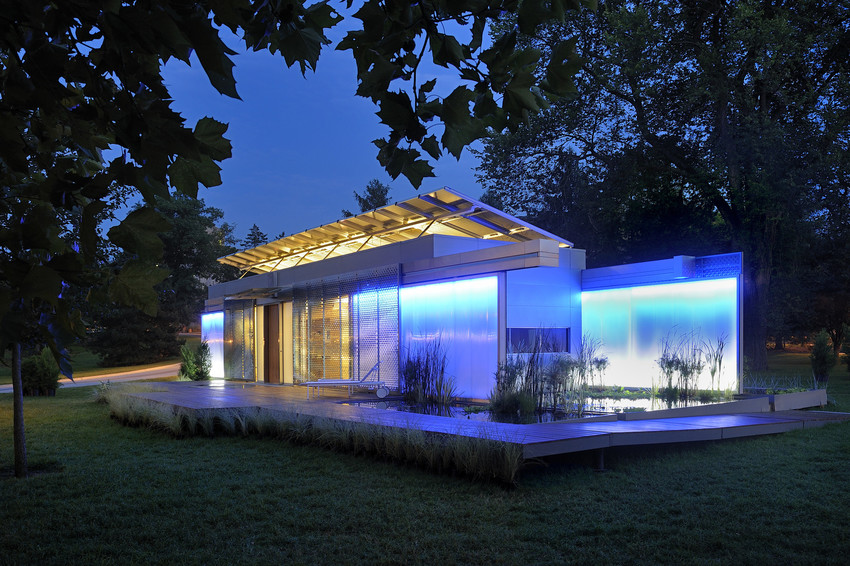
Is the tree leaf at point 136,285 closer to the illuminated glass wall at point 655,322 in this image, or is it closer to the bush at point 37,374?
the illuminated glass wall at point 655,322

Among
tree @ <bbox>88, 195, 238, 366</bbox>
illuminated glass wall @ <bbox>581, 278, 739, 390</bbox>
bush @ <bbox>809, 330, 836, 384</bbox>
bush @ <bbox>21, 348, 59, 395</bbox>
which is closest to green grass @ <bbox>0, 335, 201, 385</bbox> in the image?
tree @ <bbox>88, 195, 238, 366</bbox>

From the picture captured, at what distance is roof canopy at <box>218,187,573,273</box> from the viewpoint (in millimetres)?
12406

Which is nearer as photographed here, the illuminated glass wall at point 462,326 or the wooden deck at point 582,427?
the wooden deck at point 582,427

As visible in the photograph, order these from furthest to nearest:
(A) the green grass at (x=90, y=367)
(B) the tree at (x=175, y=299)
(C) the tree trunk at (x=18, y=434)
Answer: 1. (B) the tree at (x=175, y=299)
2. (A) the green grass at (x=90, y=367)
3. (C) the tree trunk at (x=18, y=434)

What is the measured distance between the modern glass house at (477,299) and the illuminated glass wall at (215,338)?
5648mm

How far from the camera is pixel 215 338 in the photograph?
21.7 metres

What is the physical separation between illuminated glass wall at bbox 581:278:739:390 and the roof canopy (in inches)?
63.5

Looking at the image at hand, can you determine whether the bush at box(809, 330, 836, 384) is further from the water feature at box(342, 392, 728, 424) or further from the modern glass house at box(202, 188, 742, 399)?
the water feature at box(342, 392, 728, 424)

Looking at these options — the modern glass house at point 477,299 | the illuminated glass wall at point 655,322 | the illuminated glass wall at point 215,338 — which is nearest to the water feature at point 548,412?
the modern glass house at point 477,299

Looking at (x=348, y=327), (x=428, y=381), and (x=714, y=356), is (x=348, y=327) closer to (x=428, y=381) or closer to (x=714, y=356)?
(x=428, y=381)

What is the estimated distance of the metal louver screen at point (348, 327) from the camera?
41.7 feet

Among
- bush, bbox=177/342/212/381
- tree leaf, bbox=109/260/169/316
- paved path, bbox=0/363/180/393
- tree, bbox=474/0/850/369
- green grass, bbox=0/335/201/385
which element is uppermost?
tree, bbox=474/0/850/369

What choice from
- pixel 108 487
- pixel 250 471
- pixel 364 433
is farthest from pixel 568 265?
pixel 108 487

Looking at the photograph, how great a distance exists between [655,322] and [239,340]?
11005 mm
